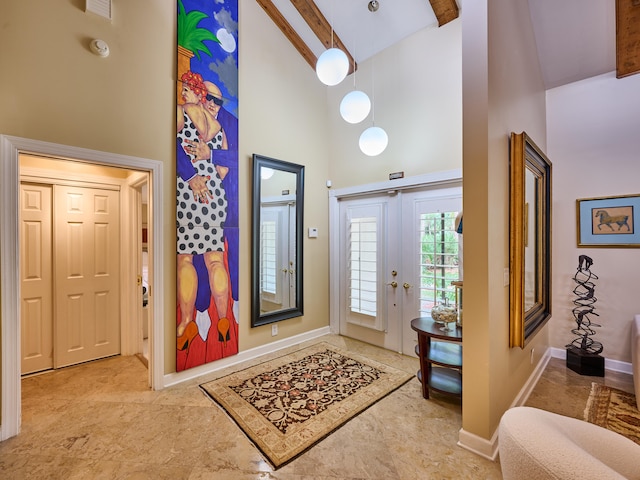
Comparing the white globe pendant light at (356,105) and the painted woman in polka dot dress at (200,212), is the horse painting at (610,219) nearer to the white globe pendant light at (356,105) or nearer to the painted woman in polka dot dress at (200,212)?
the white globe pendant light at (356,105)

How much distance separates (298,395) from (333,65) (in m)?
2.89

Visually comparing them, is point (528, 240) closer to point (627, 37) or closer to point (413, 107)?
point (413, 107)

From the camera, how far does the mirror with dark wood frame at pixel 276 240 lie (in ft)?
11.3

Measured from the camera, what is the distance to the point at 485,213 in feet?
5.92

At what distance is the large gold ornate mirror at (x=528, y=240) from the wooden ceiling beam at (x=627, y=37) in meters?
1.23

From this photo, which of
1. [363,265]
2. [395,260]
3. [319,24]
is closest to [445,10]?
[319,24]

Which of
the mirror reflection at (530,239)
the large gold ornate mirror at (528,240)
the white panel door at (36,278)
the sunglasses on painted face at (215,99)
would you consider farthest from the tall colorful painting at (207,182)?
the mirror reflection at (530,239)

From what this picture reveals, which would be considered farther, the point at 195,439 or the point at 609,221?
the point at 609,221

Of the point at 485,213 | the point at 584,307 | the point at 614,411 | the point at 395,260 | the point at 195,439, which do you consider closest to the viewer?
the point at 485,213

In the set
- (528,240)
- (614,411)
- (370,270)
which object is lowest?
(614,411)

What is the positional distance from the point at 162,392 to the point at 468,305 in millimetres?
2767

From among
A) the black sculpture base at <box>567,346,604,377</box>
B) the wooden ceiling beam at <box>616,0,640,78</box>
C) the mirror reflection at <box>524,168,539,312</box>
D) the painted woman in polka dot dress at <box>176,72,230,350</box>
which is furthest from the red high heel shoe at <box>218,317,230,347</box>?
the wooden ceiling beam at <box>616,0,640,78</box>

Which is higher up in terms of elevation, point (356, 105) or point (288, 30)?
point (288, 30)

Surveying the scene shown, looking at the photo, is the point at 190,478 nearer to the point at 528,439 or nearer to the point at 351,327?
the point at 528,439
